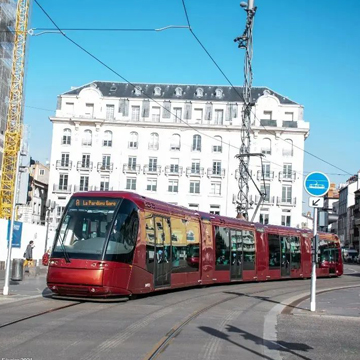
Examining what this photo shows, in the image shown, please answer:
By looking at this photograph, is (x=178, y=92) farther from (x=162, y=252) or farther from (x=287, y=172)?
(x=162, y=252)

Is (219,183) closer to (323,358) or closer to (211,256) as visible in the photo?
(211,256)

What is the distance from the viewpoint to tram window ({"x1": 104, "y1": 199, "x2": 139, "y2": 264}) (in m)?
15.4

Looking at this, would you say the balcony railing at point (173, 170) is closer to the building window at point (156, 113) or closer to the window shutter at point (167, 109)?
the building window at point (156, 113)

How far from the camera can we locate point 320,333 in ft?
38.4

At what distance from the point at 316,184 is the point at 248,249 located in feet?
37.5

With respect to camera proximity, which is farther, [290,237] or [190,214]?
[290,237]

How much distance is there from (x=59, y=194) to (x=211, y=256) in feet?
196

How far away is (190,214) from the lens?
21.4m

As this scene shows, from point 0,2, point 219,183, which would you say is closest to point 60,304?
point 0,2

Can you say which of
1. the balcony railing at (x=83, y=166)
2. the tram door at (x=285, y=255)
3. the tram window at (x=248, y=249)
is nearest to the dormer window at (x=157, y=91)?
the balcony railing at (x=83, y=166)

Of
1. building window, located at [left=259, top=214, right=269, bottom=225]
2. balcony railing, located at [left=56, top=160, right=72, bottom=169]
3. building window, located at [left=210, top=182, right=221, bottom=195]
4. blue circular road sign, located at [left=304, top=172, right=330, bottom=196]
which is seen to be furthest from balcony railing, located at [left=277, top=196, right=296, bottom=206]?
blue circular road sign, located at [left=304, top=172, right=330, bottom=196]

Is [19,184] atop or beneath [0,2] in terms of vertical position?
beneath

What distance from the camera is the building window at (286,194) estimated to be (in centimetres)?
8069

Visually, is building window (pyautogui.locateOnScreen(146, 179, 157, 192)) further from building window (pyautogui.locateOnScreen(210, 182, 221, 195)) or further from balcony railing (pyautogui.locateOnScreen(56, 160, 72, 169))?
balcony railing (pyautogui.locateOnScreen(56, 160, 72, 169))
